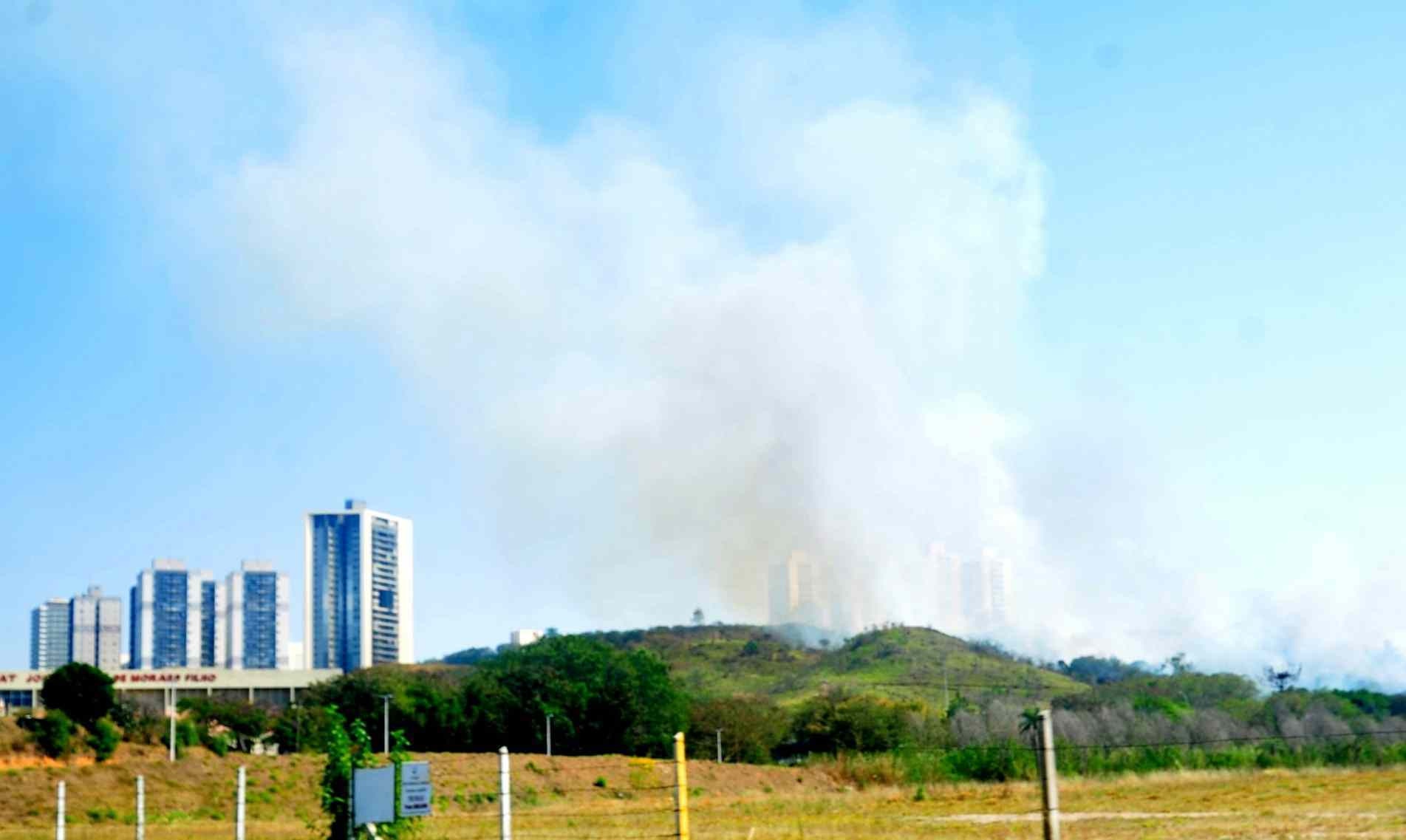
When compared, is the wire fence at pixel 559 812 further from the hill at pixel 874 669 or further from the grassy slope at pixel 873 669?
the grassy slope at pixel 873 669

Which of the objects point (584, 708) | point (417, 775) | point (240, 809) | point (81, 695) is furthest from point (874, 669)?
point (417, 775)

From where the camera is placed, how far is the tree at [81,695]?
71.1m

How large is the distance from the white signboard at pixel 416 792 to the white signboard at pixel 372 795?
0.51 feet

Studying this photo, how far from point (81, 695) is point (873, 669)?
4268 inches

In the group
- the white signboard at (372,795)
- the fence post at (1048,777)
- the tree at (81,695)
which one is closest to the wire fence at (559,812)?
the fence post at (1048,777)

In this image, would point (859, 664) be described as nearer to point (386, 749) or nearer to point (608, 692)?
point (608, 692)

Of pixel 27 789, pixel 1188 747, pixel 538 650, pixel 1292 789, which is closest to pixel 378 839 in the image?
pixel 1292 789

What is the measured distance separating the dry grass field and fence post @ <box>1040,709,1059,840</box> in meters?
12.3

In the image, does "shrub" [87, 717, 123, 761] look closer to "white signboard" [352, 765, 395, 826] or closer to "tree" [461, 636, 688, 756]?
"tree" [461, 636, 688, 756]

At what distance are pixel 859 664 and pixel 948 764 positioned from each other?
351ft

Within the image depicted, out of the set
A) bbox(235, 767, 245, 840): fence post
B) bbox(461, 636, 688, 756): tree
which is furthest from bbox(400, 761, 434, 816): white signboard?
bbox(461, 636, 688, 756): tree

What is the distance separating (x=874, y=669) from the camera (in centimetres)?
16562

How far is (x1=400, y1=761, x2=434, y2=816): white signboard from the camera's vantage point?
50.3ft

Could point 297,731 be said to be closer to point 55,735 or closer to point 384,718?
point 384,718
